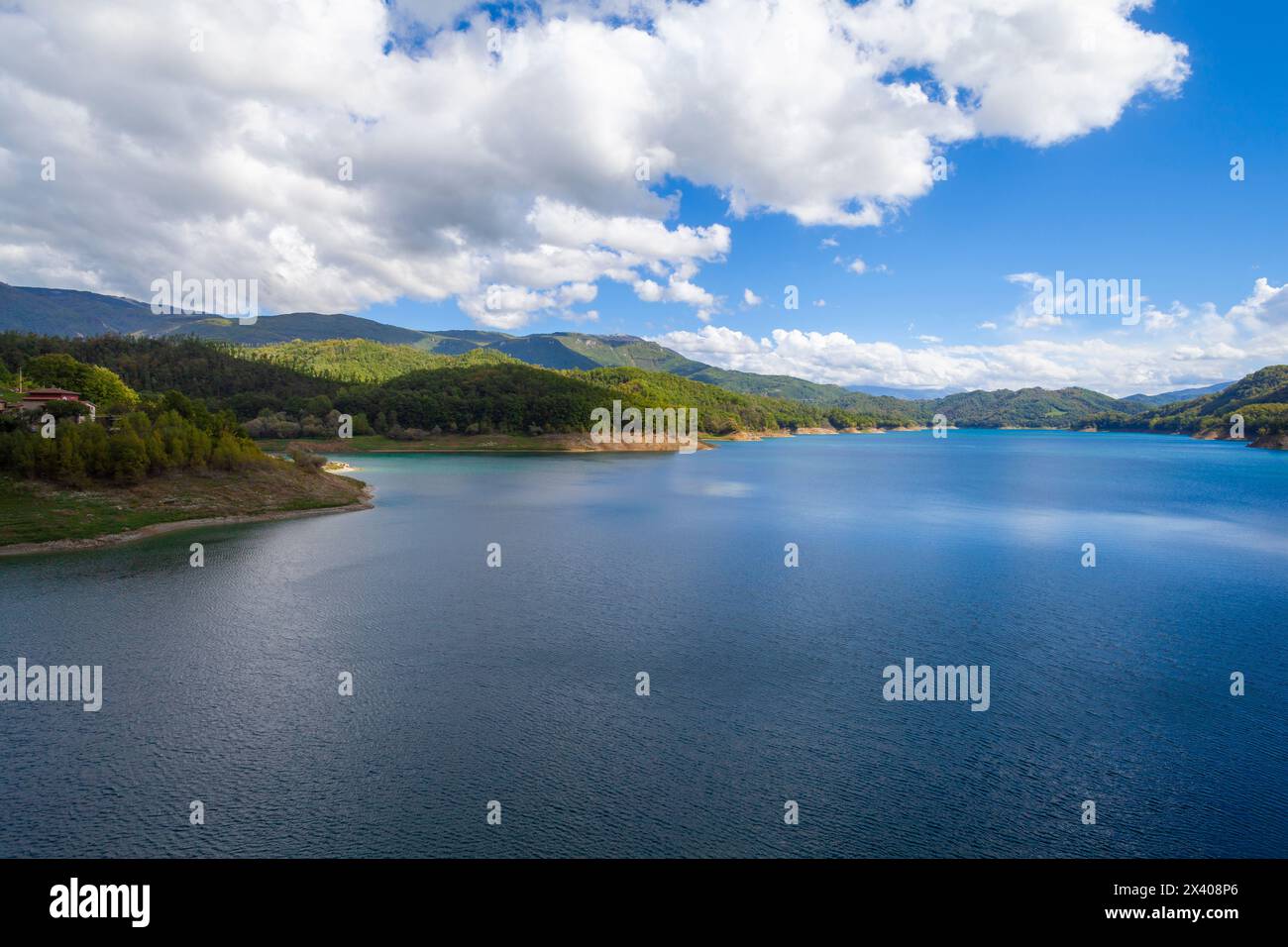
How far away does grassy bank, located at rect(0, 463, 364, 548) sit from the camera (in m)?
31.1

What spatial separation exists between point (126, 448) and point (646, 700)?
37.1m

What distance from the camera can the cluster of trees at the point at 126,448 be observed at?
3453 cm

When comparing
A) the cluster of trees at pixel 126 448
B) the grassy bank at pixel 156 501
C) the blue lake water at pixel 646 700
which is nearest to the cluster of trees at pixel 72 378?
the cluster of trees at pixel 126 448

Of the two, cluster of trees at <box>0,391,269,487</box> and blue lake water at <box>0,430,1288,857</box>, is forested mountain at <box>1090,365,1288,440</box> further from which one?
cluster of trees at <box>0,391,269,487</box>

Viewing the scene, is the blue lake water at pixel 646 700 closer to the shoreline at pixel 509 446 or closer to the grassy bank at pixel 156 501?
the grassy bank at pixel 156 501

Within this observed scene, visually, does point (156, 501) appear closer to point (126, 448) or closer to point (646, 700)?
point (126, 448)

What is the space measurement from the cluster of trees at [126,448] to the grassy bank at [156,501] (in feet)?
2.47

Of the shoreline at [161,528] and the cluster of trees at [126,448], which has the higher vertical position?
the cluster of trees at [126,448]

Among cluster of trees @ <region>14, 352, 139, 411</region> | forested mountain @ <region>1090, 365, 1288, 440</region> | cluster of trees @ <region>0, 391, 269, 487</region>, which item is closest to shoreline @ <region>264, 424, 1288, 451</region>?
forested mountain @ <region>1090, 365, 1288, 440</region>

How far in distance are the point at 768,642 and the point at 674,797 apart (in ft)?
27.2

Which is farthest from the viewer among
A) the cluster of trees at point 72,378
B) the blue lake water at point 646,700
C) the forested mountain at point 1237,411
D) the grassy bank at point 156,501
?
the forested mountain at point 1237,411

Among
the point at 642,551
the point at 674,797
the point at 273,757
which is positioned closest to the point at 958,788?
the point at 674,797
